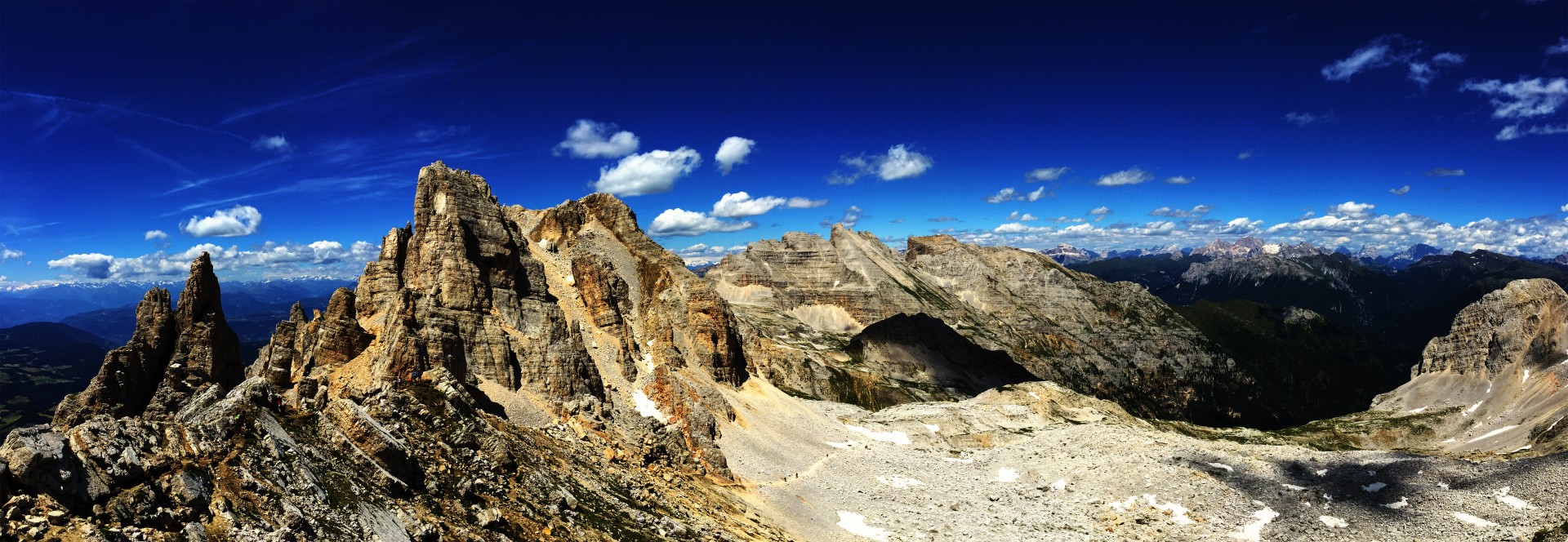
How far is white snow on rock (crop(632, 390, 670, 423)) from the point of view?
75625 mm

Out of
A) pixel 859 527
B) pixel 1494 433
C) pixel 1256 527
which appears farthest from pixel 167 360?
pixel 1494 433

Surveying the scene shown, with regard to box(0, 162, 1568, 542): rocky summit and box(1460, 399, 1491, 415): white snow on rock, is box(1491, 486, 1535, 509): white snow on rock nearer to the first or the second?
box(0, 162, 1568, 542): rocky summit

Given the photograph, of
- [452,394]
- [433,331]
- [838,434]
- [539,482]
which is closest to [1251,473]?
[838,434]

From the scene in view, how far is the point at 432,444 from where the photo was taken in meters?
35.5

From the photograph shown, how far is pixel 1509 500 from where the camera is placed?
56.9m

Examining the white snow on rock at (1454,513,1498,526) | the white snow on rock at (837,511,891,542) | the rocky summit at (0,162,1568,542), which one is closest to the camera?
the rocky summit at (0,162,1568,542)

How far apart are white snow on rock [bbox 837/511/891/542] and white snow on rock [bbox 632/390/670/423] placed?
2287 centimetres

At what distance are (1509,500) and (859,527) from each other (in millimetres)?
53571

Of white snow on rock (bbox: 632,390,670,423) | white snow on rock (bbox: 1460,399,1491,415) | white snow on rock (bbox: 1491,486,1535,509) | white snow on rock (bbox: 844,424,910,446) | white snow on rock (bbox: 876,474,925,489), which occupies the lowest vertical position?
white snow on rock (bbox: 1460,399,1491,415)

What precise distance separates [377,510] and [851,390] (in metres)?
137

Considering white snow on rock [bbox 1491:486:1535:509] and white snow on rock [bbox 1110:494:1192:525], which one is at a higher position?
white snow on rock [bbox 1491:486:1535:509]

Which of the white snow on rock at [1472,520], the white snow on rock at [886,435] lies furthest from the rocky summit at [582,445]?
the white snow on rock at [886,435]

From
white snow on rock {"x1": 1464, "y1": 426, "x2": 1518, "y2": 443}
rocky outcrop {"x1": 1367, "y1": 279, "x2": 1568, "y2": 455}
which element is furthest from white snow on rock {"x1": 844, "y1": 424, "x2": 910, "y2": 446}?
white snow on rock {"x1": 1464, "y1": 426, "x2": 1518, "y2": 443}

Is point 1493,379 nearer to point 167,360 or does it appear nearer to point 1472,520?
point 1472,520
